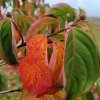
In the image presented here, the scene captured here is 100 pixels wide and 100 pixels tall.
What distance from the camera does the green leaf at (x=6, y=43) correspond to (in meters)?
0.82

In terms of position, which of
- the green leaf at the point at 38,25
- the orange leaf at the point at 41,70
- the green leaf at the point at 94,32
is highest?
the green leaf at the point at 94,32

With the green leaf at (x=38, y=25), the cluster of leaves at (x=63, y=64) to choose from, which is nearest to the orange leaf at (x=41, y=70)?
the cluster of leaves at (x=63, y=64)

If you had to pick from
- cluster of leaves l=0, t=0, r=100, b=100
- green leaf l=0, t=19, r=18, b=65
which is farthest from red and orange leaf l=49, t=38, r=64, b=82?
green leaf l=0, t=19, r=18, b=65

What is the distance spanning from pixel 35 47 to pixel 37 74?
2.4 inches

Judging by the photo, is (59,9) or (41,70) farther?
(59,9)

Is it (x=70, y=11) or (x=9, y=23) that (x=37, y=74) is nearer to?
(x=9, y=23)

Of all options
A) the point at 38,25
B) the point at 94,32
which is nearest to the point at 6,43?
the point at 38,25

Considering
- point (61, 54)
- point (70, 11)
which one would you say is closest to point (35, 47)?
point (61, 54)

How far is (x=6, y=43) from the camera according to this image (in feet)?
2.75

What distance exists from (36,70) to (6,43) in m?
0.14

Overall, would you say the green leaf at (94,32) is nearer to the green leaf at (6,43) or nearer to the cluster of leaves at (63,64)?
the cluster of leaves at (63,64)

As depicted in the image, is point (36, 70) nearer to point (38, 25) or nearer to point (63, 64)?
point (63, 64)

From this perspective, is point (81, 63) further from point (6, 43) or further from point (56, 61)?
point (6, 43)

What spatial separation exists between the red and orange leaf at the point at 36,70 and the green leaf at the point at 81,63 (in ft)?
0.19
